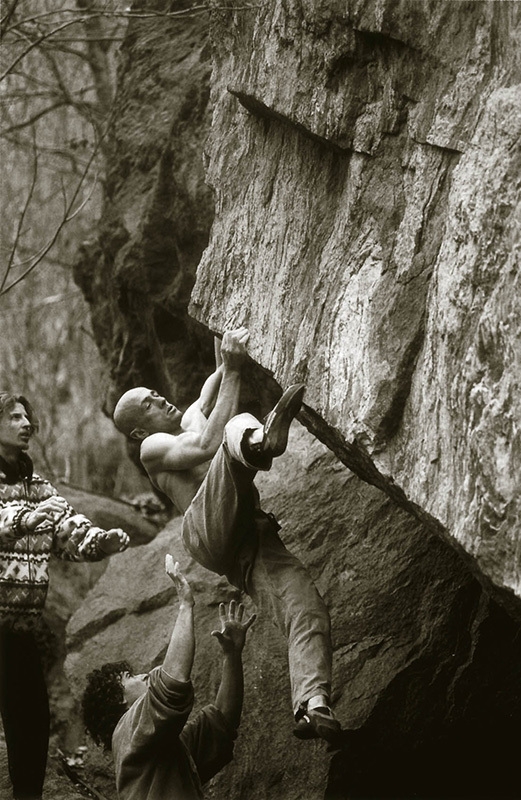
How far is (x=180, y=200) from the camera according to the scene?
29.9 ft

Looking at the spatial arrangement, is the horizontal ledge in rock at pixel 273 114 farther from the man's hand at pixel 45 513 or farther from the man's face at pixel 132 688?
the man's face at pixel 132 688

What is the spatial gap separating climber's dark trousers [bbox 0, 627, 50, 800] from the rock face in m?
0.91

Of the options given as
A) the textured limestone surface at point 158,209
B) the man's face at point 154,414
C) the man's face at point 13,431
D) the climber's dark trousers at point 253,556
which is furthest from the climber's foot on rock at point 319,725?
the textured limestone surface at point 158,209

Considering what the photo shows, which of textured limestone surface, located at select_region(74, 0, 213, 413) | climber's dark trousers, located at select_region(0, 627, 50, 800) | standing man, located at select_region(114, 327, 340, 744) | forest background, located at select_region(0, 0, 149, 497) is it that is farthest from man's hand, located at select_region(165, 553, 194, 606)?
forest background, located at select_region(0, 0, 149, 497)

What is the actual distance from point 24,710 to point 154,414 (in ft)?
5.19

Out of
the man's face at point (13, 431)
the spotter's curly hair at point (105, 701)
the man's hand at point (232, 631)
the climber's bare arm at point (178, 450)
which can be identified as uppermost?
the man's face at point (13, 431)

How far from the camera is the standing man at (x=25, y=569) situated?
6.59m

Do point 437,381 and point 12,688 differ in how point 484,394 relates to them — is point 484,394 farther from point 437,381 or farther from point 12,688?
point 12,688

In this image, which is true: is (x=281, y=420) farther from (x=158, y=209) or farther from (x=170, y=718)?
(x=158, y=209)

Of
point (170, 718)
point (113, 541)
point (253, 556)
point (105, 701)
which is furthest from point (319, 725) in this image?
point (113, 541)

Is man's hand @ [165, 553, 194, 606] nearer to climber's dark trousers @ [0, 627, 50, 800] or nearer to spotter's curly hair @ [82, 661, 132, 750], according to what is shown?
spotter's curly hair @ [82, 661, 132, 750]

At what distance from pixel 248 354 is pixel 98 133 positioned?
5.07m

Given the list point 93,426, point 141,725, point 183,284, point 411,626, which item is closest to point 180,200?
point 183,284

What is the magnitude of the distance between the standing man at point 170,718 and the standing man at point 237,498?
0.77 ft
